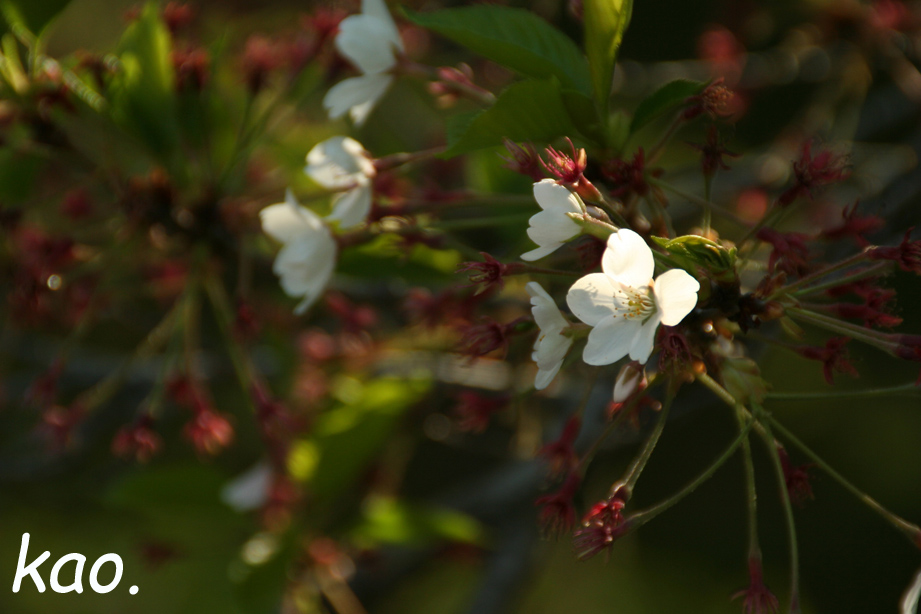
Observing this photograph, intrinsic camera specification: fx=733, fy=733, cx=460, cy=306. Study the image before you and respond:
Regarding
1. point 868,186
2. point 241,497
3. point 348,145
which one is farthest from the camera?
point 868,186

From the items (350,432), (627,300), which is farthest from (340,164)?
(350,432)

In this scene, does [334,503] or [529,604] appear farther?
[529,604]

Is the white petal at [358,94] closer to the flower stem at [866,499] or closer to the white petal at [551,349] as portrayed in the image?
the white petal at [551,349]

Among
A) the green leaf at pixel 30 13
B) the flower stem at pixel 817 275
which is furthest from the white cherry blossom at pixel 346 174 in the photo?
the flower stem at pixel 817 275

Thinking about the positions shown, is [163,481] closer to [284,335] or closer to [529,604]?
[284,335]

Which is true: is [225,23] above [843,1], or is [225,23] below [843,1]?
above

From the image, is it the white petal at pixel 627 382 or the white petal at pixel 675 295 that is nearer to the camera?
the white petal at pixel 675 295

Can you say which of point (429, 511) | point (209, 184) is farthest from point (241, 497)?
point (209, 184)
